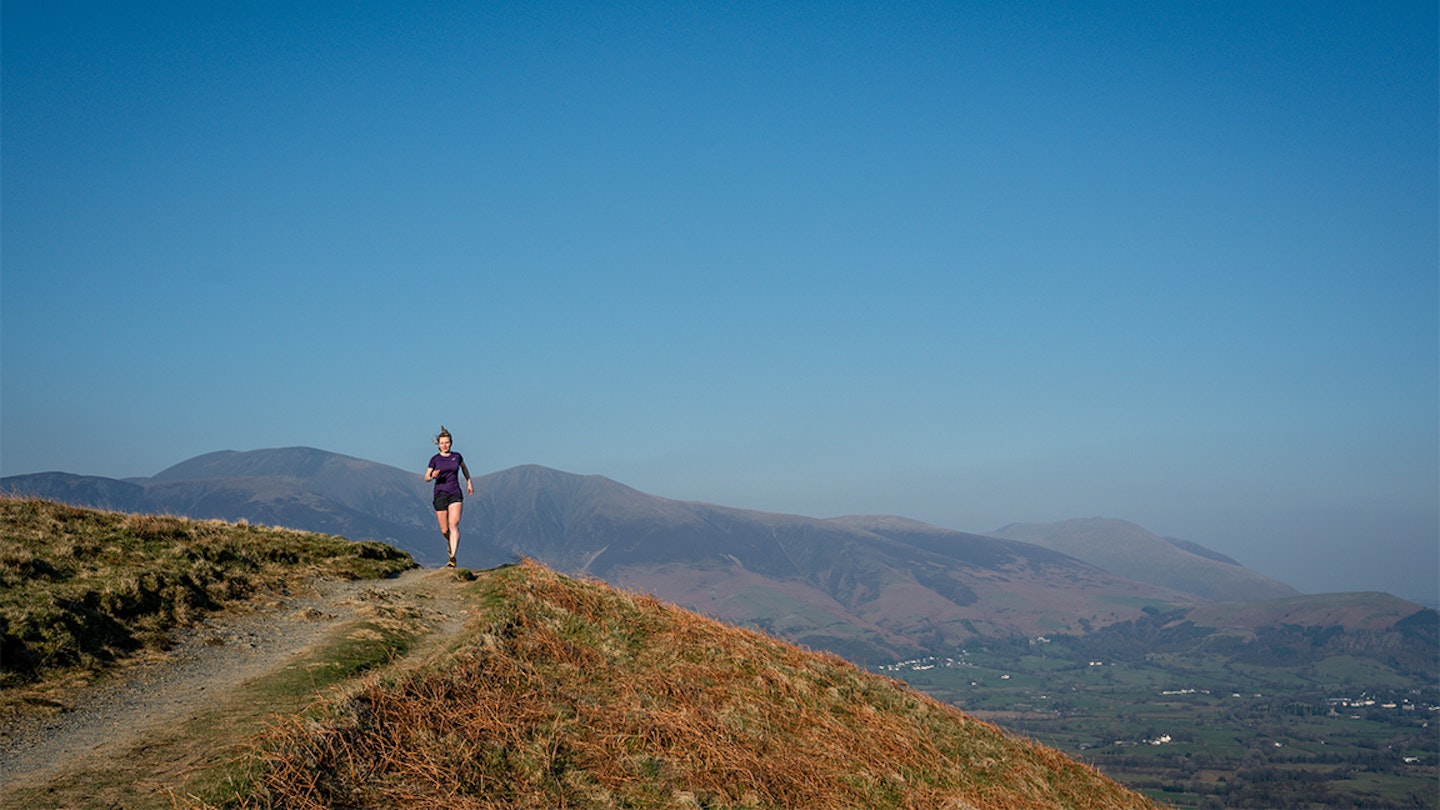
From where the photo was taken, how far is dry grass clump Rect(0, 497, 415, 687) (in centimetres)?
1262

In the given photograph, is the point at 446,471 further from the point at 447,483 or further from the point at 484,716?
the point at 484,716

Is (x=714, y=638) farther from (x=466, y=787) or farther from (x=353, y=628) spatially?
(x=466, y=787)

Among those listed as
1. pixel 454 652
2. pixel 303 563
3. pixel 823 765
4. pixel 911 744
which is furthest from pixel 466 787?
pixel 303 563

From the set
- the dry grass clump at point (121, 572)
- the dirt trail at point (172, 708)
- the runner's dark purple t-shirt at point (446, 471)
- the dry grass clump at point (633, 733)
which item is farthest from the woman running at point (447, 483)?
the dirt trail at point (172, 708)

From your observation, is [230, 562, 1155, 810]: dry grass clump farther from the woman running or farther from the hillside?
the woman running

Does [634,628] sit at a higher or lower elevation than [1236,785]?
higher

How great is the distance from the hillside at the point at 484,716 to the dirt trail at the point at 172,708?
4 centimetres

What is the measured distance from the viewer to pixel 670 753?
12.3 meters

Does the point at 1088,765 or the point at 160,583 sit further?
the point at 1088,765

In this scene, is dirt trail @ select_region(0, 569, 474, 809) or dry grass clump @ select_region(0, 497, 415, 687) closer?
dirt trail @ select_region(0, 569, 474, 809)

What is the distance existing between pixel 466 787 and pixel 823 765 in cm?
555

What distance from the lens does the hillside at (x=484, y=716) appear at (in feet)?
31.9

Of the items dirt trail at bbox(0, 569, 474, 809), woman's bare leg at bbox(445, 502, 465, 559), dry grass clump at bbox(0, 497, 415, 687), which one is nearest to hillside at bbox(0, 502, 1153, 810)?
dirt trail at bbox(0, 569, 474, 809)

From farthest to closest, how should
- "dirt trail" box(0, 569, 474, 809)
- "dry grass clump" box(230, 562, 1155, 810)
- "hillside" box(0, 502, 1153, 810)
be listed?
"dry grass clump" box(230, 562, 1155, 810) → "hillside" box(0, 502, 1153, 810) → "dirt trail" box(0, 569, 474, 809)
